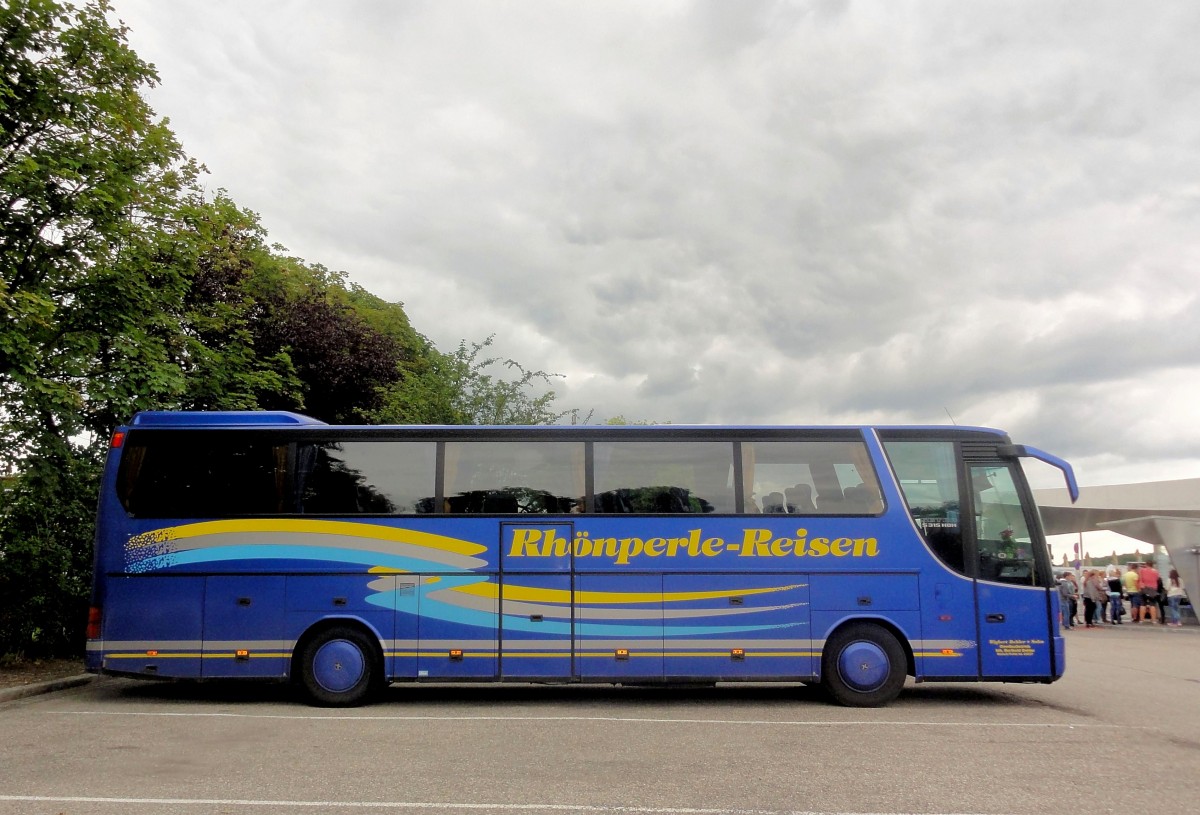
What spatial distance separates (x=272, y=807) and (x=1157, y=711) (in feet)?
32.2

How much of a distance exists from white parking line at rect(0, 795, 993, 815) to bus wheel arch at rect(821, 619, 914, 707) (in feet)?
17.3

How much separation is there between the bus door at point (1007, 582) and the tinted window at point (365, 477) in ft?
22.0

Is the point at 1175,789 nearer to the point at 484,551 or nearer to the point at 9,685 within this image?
the point at 484,551

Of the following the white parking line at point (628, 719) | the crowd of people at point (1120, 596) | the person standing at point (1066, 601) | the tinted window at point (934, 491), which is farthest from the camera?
the crowd of people at point (1120, 596)

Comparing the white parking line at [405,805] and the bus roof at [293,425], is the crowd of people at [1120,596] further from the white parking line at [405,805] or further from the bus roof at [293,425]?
the white parking line at [405,805]

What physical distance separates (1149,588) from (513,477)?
23.2m

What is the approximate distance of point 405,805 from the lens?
6.26 meters

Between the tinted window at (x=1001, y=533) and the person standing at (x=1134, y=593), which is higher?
the tinted window at (x=1001, y=533)

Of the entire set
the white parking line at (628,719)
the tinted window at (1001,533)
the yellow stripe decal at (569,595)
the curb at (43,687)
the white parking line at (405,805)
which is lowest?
the white parking line at (628,719)

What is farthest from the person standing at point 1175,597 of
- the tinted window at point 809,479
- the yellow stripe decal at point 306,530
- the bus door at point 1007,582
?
the yellow stripe decal at point 306,530

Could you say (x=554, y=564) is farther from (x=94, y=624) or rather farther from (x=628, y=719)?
(x=94, y=624)

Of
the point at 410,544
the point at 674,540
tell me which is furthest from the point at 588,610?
the point at 410,544

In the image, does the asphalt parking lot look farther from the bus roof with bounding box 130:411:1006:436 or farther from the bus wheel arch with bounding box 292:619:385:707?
the bus roof with bounding box 130:411:1006:436

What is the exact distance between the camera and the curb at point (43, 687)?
1133 cm
